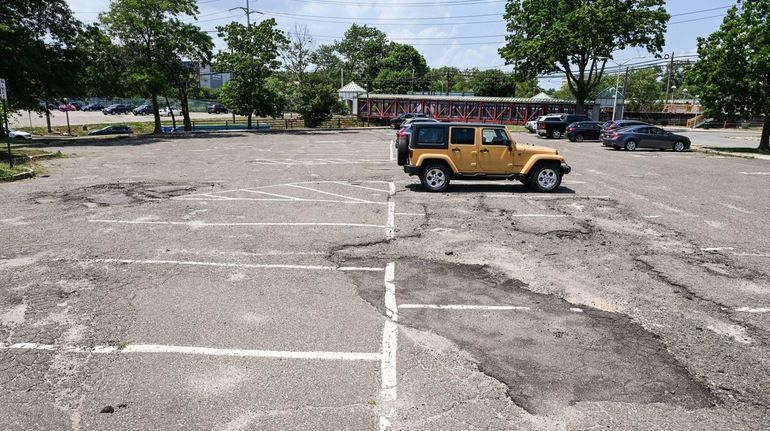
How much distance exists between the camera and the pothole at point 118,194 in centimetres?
1251

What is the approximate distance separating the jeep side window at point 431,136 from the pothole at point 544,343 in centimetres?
669

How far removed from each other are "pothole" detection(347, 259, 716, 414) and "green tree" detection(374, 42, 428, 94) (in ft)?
302

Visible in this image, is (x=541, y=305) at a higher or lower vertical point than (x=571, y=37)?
lower

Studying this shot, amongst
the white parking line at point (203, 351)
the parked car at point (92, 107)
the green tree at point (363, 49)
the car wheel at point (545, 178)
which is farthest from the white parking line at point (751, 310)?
the green tree at point (363, 49)

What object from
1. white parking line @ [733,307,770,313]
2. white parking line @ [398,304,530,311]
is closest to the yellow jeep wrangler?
white parking line @ [398,304,530,311]

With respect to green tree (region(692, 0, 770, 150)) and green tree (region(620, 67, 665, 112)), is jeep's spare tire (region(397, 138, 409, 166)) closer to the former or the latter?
green tree (region(692, 0, 770, 150))

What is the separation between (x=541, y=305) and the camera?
6.38 m

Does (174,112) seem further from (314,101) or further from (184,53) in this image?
(184,53)

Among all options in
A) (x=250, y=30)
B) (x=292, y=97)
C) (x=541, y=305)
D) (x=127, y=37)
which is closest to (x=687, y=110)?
Result: (x=292, y=97)

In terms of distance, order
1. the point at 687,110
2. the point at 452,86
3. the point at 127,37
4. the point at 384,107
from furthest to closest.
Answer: the point at 452,86, the point at 687,110, the point at 384,107, the point at 127,37

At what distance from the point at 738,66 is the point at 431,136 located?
22.8 meters

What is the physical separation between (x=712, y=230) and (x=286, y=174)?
1244cm

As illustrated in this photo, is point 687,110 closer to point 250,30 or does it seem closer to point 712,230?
point 250,30

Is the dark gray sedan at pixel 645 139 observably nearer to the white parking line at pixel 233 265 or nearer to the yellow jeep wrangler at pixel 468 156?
the yellow jeep wrangler at pixel 468 156
